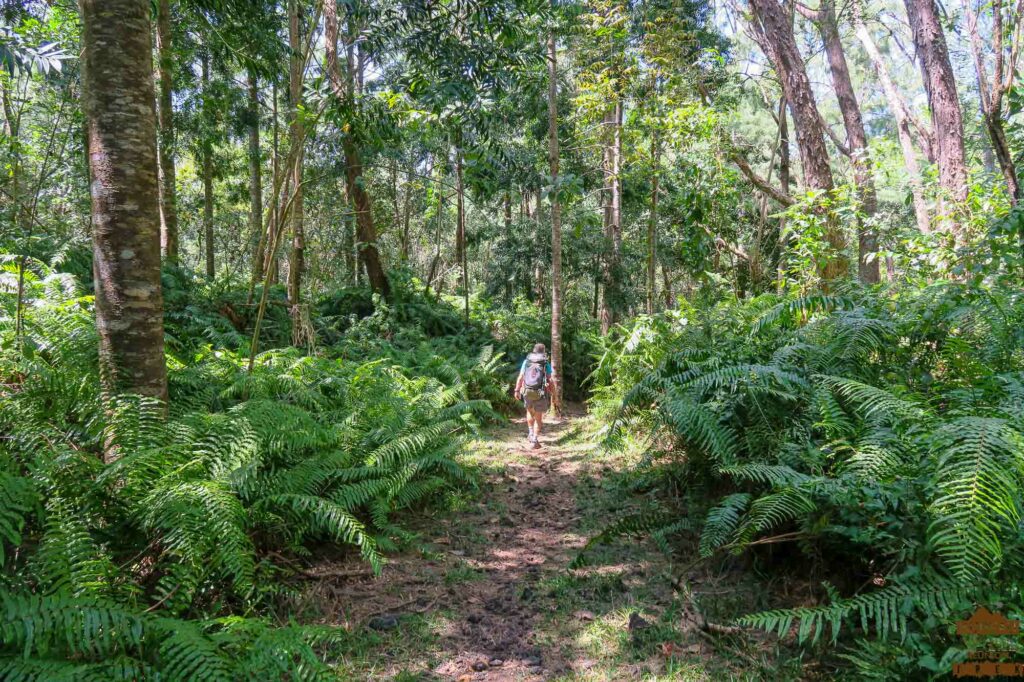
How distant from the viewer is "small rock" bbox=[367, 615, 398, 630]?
11.3 feet

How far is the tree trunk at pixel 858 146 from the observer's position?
7473 millimetres

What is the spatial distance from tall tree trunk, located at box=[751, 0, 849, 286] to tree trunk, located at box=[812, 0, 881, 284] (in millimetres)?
397

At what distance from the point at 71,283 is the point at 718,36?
1458cm

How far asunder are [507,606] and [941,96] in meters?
8.11

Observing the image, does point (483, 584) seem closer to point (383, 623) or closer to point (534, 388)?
point (383, 623)

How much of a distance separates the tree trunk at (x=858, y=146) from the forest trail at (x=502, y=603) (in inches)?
212

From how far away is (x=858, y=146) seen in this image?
9.63 m

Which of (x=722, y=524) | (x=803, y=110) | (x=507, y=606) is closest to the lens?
(x=722, y=524)

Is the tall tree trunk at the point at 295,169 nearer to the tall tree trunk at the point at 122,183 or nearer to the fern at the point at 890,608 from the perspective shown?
the tall tree trunk at the point at 122,183

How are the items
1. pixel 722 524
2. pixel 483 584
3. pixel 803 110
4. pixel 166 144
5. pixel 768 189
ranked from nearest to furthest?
pixel 722 524 → pixel 483 584 → pixel 803 110 → pixel 768 189 → pixel 166 144

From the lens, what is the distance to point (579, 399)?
12.9 m

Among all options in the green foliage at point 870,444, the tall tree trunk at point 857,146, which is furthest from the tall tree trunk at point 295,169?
the tall tree trunk at point 857,146

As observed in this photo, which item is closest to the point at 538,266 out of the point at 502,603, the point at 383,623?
the point at 502,603

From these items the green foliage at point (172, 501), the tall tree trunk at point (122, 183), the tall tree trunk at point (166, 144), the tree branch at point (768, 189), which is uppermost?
the tall tree trunk at point (166, 144)
